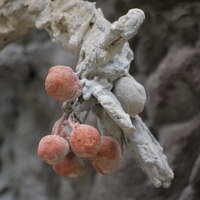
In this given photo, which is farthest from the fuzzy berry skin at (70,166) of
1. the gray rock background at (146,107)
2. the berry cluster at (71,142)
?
the gray rock background at (146,107)

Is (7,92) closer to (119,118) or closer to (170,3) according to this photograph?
(170,3)

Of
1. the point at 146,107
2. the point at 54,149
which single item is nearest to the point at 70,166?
the point at 54,149

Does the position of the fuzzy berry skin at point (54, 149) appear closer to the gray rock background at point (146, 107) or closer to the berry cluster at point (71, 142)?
the berry cluster at point (71, 142)

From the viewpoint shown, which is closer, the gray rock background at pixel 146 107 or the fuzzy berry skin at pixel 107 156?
the fuzzy berry skin at pixel 107 156

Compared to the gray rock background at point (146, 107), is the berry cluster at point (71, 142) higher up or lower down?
higher up

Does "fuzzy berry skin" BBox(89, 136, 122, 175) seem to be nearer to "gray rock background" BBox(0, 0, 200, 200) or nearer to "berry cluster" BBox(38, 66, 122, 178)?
"berry cluster" BBox(38, 66, 122, 178)

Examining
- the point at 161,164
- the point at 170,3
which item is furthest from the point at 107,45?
the point at 170,3

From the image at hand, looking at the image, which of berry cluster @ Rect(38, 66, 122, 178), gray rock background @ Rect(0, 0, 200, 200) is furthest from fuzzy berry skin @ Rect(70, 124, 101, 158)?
gray rock background @ Rect(0, 0, 200, 200)
